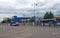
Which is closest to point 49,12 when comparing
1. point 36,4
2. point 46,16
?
point 46,16

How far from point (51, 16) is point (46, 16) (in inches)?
160

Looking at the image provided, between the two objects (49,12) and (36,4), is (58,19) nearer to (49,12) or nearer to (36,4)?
(49,12)

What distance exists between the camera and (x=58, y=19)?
341 feet

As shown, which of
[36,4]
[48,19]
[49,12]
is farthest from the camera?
[49,12]

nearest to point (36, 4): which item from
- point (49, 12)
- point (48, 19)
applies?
point (48, 19)

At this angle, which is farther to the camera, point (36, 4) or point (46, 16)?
point (46, 16)

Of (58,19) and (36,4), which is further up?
(36,4)

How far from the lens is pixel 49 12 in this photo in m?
106

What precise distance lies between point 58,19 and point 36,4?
1103 inches

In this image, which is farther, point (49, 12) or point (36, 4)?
point (49, 12)

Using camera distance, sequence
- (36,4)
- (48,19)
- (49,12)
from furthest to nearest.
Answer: (49,12) → (48,19) → (36,4)

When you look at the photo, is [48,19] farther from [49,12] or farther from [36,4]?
[36,4]

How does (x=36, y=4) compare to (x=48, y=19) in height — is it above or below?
above

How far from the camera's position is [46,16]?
10631 centimetres
